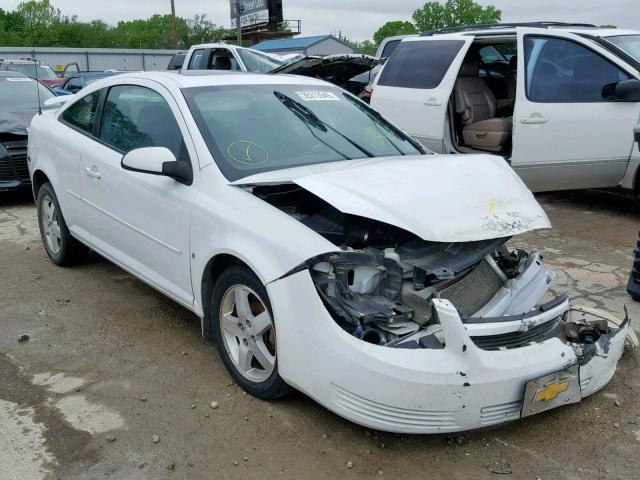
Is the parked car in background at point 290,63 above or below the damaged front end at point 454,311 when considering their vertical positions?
above

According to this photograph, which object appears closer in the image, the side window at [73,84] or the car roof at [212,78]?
the car roof at [212,78]

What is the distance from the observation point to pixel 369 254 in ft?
9.84

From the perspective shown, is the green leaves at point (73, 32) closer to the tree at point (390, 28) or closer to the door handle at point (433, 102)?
the tree at point (390, 28)

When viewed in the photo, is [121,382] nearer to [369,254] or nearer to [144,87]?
[369,254]

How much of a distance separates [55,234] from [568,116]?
16.5 ft

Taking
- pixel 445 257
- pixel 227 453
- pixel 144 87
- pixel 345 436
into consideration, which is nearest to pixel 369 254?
pixel 445 257

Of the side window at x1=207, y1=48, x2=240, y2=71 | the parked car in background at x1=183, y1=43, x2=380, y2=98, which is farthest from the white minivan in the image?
the side window at x1=207, y1=48, x2=240, y2=71

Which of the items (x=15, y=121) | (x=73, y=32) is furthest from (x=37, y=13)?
(x=15, y=121)

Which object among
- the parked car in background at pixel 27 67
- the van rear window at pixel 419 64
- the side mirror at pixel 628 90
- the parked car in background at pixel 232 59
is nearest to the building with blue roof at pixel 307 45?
the parked car in background at pixel 27 67

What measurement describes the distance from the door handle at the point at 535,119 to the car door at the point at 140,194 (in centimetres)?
402

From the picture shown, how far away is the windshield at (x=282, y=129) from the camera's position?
144 inches

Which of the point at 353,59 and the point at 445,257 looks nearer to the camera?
the point at 445,257

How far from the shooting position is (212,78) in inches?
164

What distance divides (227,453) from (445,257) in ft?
4.44
